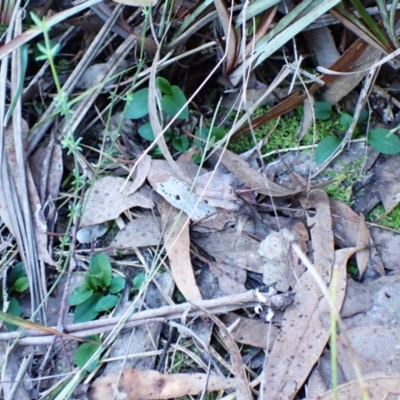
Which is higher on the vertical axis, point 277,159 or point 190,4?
point 190,4

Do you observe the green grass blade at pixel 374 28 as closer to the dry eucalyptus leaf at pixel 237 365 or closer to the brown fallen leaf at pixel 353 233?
the brown fallen leaf at pixel 353 233

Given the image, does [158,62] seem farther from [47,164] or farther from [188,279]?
[188,279]

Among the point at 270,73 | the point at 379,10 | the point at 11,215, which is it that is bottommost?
the point at 11,215

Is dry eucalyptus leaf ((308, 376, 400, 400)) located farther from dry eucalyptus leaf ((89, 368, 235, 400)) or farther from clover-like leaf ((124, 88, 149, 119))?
clover-like leaf ((124, 88, 149, 119))

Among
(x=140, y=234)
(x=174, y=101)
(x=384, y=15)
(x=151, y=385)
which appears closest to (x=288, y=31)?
(x=384, y=15)

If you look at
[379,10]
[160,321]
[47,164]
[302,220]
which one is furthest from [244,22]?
[160,321]

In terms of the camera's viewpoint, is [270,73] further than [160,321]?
Yes

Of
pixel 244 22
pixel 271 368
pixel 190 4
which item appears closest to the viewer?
pixel 271 368
